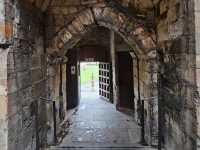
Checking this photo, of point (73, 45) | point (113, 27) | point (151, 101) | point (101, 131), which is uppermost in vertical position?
point (113, 27)

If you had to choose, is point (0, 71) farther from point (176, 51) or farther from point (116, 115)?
point (116, 115)

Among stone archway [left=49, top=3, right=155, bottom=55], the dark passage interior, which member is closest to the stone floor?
the dark passage interior

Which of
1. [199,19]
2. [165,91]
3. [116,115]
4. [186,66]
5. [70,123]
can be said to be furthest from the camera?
[116,115]

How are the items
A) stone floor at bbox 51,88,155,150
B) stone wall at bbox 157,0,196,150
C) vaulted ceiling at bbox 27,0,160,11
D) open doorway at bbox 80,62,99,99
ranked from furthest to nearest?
open doorway at bbox 80,62,99,99 → stone floor at bbox 51,88,155,150 → vaulted ceiling at bbox 27,0,160,11 → stone wall at bbox 157,0,196,150

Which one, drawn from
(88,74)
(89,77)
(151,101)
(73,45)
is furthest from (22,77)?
(88,74)

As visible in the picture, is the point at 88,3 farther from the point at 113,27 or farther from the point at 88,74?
the point at 88,74

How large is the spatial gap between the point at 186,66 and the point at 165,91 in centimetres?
100

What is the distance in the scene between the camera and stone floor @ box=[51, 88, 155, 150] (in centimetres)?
386

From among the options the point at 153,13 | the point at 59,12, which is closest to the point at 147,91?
the point at 153,13

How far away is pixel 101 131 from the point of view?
4.70 metres

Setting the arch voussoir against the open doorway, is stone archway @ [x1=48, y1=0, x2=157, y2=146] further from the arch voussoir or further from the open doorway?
the open doorway

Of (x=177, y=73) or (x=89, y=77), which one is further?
(x=89, y=77)

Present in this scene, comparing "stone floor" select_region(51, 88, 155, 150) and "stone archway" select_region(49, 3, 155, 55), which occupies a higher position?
"stone archway" select_region(49, 3, 155, 55)

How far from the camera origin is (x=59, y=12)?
378 centimetres
